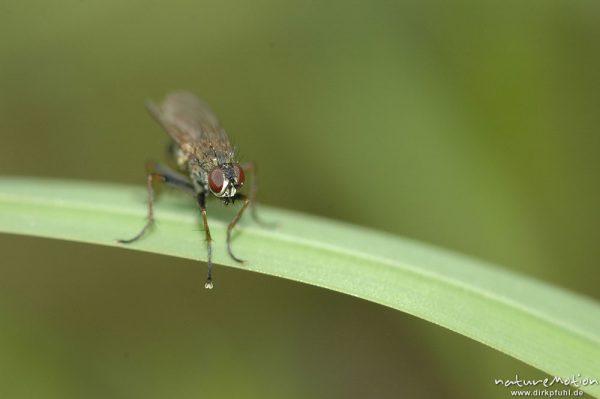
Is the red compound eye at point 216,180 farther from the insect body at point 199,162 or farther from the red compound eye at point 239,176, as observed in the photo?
the red compound eye at point 239,176

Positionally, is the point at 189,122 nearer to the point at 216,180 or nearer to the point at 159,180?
the point at 159,180

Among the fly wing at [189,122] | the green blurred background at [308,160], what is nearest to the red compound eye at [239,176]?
the fly wing at [189,122]

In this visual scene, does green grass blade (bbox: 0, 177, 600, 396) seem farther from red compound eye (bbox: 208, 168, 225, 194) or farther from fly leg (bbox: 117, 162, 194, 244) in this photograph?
red compound eye (bbox: 208, 168, 225, 194)

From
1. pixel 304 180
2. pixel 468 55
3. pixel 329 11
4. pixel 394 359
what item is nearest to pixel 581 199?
pixel 468 55

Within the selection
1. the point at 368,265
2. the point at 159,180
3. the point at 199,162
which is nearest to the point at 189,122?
the point at 199,162

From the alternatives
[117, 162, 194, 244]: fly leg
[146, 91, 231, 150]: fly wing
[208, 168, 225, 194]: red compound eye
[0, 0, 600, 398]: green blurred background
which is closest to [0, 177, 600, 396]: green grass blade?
[117, 162, 194, 244]: fly leg
